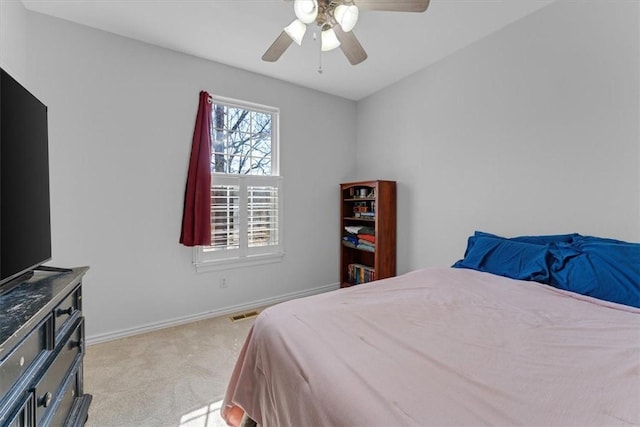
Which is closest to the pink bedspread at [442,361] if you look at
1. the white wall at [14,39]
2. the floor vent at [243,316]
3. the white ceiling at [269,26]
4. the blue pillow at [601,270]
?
the blue pillow at [601,270]

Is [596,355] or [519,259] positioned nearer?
[596,355]

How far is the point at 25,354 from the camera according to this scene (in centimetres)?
90

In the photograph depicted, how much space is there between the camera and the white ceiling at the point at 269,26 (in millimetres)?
2008

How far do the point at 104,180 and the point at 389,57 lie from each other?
2811 mm

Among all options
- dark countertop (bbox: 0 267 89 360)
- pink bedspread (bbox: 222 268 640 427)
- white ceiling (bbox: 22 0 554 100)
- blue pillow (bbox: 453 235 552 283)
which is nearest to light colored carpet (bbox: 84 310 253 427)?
pink bedspread (bbox: 222 268 640 427)

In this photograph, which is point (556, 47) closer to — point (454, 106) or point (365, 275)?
point (454, 106)

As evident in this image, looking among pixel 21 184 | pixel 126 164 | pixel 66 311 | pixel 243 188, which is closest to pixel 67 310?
pixel 66 311

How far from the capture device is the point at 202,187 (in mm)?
2645

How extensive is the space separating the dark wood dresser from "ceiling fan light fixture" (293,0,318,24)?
70.2 inches

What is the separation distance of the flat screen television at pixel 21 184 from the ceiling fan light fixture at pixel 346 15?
155 centimetres

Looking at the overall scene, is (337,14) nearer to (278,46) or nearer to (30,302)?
(278,46)

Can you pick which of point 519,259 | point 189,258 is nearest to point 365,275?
point 519,259

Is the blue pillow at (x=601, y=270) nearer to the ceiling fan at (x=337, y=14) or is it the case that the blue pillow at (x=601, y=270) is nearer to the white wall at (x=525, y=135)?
the white wall at (x=525, y=135)

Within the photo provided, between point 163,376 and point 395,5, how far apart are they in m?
2.72
